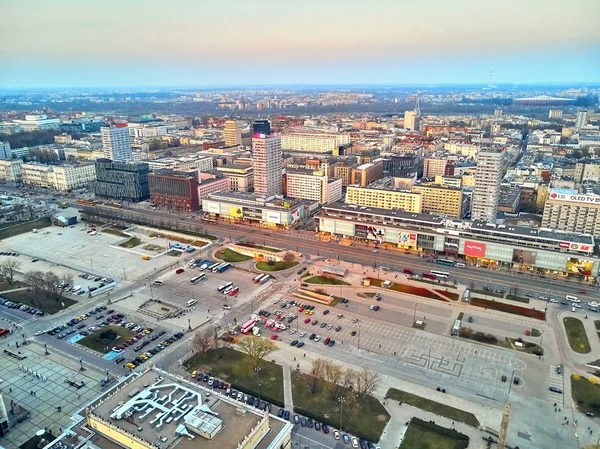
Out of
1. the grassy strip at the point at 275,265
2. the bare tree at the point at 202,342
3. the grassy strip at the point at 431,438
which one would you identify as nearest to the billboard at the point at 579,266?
the grassy strip at the point at 431,438

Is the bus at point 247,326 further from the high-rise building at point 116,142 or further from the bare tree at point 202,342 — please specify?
the high-rise building at point 116,142

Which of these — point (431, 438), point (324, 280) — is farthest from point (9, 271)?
point (431, 438)

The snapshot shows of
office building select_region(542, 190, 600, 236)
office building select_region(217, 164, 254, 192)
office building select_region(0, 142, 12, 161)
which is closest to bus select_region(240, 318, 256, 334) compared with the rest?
office building select_region(542, 190, 600, 236)

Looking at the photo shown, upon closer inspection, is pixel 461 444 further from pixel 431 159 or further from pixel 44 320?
pixel 431 159

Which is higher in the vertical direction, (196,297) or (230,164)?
(230,164)

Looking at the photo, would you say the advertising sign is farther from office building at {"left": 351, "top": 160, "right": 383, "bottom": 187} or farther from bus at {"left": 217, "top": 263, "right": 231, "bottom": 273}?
office building at {"left": 351, "top": 160, "right": 383, "bottom": 187}

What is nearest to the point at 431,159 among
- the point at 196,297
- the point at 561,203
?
the point at 561,203
